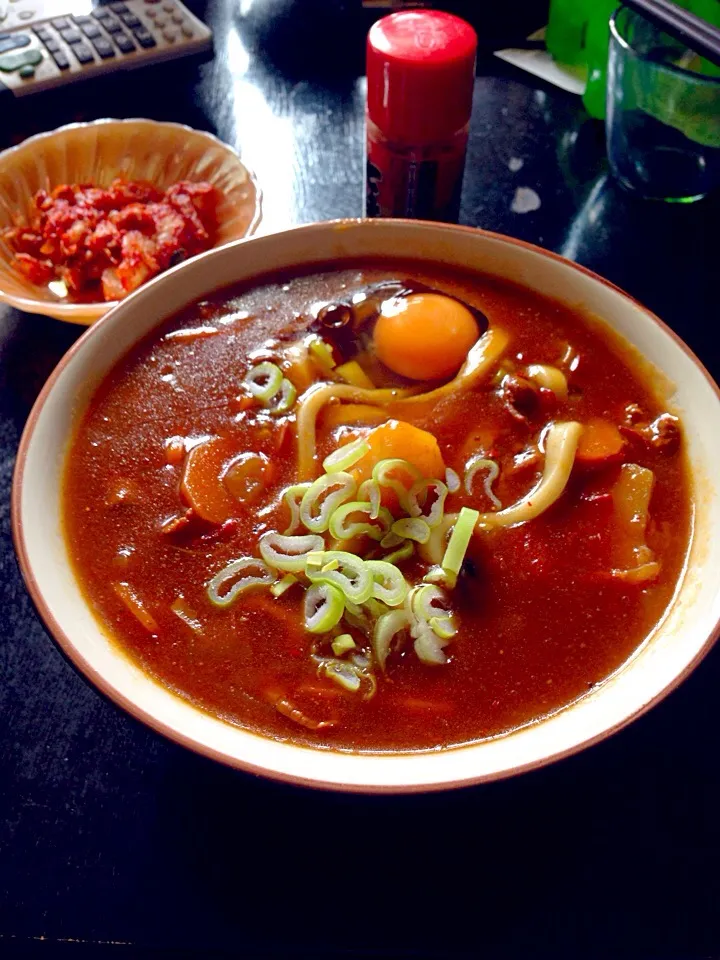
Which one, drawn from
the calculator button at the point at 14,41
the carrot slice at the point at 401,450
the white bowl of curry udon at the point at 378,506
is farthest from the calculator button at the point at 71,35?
the carrot slice at the point at 401,450

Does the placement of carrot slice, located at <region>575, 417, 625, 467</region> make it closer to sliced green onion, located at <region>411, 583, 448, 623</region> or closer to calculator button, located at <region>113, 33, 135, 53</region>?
sliced green onion, located at <region>411, 583, 448, 623</region>

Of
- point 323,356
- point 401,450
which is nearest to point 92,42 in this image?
point 323,356

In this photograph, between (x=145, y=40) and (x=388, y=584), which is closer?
(x=388, y=584)

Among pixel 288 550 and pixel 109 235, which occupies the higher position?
pixel 109 235

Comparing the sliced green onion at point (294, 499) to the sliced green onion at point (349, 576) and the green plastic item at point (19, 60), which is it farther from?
the green plastic item at point (19, 60)

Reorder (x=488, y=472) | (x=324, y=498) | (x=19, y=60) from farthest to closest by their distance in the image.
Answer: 1. (x=19, y=60)
2. (x=488, y=472)
3. (x=324, y=498)

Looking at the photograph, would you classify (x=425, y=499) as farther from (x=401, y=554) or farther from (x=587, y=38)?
(x=587, y=38)
